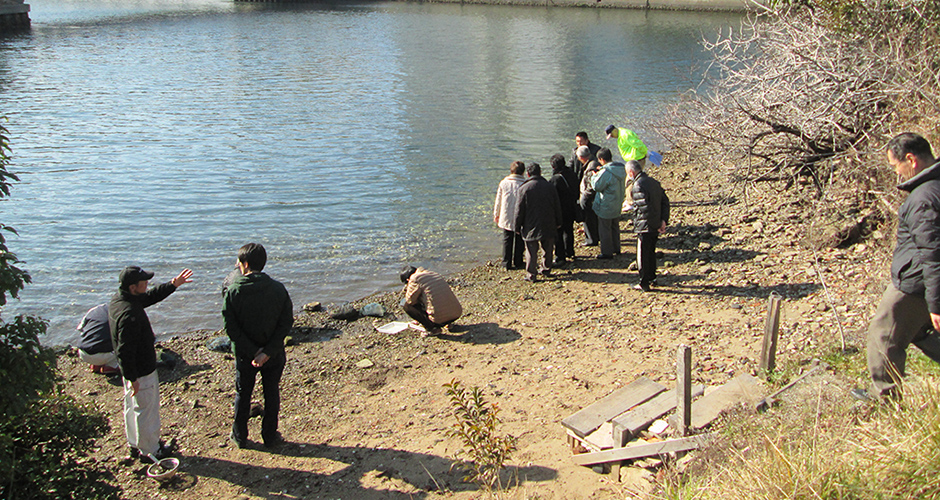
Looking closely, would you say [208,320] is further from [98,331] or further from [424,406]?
[424,406]

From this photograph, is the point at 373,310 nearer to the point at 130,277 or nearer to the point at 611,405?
the point at 130,277

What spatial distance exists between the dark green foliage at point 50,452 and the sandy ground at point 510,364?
12.9 inches

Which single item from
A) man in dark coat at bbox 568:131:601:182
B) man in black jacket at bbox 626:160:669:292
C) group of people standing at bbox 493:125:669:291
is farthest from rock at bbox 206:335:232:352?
man in dark coat at bbox 568:131:601:182

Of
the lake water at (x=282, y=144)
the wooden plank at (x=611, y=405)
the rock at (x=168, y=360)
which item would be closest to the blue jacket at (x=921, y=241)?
the wooden plank at (x=611, y=405)

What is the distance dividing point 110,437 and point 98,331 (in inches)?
58.8

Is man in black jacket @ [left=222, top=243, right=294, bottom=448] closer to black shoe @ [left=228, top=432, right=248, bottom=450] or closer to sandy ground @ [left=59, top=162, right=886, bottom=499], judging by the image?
black shoe @ [left=228, top=432, right=248, bottom=450]

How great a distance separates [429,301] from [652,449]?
4396mm

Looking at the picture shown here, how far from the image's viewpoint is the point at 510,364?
333 inches

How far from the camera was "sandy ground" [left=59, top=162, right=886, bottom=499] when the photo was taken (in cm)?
638

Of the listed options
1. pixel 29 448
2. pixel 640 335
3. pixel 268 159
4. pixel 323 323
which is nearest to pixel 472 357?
pixel 640 335

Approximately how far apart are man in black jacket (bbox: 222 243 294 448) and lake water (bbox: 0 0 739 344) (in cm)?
465

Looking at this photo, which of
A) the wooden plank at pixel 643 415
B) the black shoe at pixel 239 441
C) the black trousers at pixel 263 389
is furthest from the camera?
the black shoe at pixel 239 441

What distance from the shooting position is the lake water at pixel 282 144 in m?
13.3

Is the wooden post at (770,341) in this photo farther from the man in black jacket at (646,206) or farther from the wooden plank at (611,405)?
the man in black jacket at (646,206)
